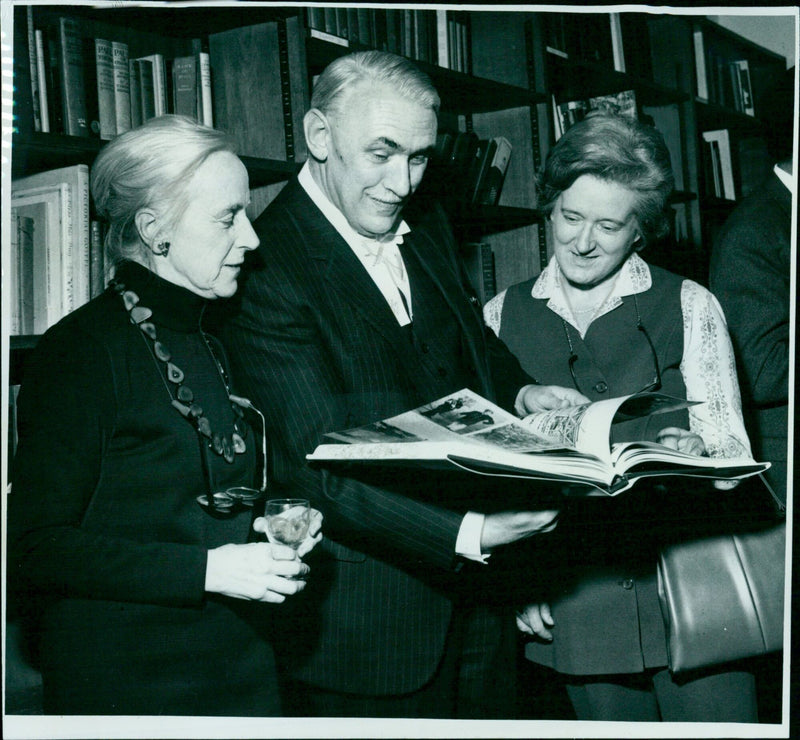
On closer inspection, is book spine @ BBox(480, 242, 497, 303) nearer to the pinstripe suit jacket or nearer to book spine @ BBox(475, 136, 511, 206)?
book spine @ BBox(475, 136, 511, 206)

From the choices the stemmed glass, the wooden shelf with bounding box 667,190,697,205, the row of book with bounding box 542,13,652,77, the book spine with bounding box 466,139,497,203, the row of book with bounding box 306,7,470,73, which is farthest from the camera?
the wooden shelf with bounding box 667,190,697,205

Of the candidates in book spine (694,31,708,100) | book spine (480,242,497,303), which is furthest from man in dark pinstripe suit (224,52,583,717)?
book spine (694,31,708,100)

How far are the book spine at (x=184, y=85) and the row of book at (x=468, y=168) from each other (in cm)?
88

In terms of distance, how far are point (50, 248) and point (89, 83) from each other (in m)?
0.31

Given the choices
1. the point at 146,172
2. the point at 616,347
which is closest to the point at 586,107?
the point at 616,347

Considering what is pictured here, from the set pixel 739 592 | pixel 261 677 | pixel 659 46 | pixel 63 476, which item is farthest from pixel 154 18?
pixel 659 46

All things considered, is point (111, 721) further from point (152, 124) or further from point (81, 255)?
point (152, 124)

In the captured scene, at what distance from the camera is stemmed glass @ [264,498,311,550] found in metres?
1.19

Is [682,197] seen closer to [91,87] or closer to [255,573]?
[91,87]

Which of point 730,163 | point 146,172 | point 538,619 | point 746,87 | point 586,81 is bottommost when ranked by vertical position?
point 538,619

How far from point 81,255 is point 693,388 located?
1207 mm

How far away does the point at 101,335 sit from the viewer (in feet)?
4.05

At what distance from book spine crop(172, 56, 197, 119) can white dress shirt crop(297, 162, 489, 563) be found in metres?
0.29

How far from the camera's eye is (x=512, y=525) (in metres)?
1.30
